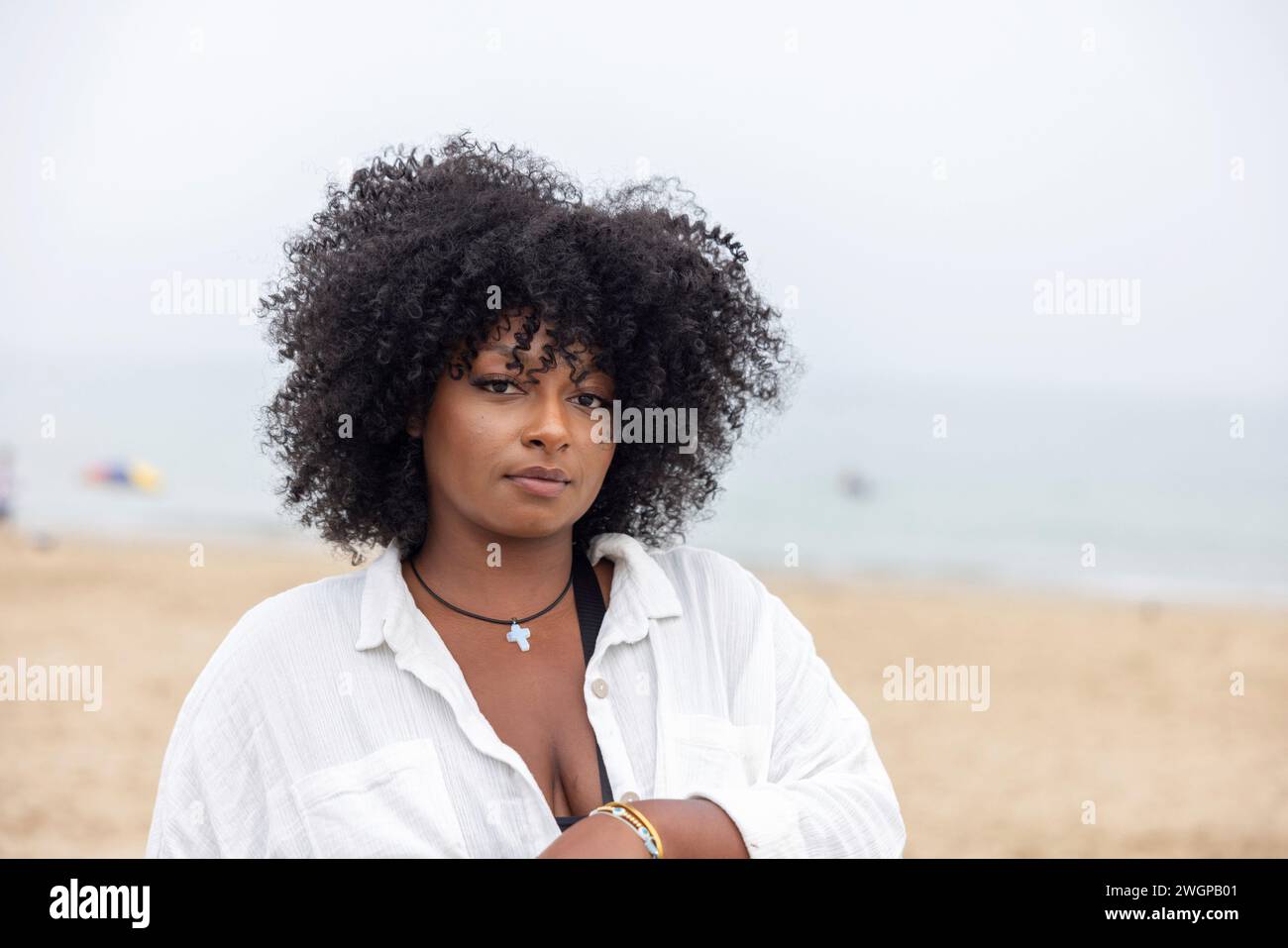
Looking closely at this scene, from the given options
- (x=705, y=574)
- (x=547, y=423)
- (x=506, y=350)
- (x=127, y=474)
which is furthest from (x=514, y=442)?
(x=127, y=474)

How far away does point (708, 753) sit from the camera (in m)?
2.20

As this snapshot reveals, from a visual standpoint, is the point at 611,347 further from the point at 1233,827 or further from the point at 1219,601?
the point at 1219,601

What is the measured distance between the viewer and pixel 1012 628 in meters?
14.6

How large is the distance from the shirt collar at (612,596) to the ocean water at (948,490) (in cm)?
1434

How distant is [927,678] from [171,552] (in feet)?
36.4

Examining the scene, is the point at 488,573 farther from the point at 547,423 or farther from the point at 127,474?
the point at 127,474

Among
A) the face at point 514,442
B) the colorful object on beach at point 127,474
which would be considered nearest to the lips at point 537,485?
the face at point 514,442

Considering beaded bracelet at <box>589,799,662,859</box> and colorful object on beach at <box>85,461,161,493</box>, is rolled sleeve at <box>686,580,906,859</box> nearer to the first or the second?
beaded bracelet at <box>589,799,662,859</box>

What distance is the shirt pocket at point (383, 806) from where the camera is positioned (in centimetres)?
201

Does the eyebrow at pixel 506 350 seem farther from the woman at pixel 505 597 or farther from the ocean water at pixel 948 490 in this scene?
the ocean water at pixel 948 490

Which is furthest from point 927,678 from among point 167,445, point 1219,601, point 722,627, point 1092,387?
point 1092,387

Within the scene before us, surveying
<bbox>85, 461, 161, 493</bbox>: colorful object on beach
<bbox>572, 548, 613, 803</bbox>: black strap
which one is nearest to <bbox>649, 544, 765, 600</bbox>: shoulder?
<bbox>572, 548, 613, 803</bbox>: black strap

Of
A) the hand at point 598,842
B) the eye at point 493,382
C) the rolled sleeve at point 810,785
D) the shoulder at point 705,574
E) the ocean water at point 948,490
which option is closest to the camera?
the hand at point 598,842

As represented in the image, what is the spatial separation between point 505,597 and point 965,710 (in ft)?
29.5
